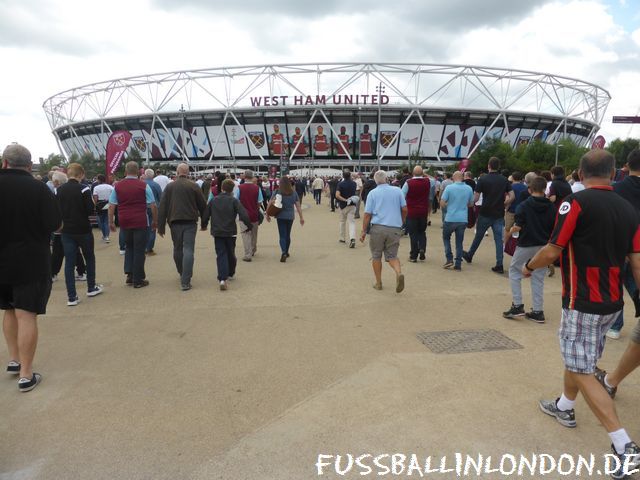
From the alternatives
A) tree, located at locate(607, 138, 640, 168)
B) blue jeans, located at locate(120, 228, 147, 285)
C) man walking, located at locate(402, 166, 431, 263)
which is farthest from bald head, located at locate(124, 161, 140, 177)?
tree, located at locate(607, 138, 640, 168)

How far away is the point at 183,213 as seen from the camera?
6.42 metres

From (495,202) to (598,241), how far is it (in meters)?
5.28

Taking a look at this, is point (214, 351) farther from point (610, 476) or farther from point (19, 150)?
point (610, 476)

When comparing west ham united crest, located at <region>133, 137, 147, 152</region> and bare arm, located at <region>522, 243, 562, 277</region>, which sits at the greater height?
west ham united crest, located at <region>133, 137, 147, 152</region>

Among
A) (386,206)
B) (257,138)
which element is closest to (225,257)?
(386,206)

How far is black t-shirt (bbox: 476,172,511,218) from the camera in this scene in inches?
295

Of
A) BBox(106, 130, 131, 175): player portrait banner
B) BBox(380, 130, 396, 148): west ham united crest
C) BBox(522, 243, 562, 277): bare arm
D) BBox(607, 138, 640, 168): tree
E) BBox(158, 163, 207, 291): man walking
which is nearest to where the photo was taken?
BBox(522, 243, 562, 277): bare arm

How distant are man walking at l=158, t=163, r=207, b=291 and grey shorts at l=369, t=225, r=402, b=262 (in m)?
2.71

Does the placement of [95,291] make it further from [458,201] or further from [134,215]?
[458,201]

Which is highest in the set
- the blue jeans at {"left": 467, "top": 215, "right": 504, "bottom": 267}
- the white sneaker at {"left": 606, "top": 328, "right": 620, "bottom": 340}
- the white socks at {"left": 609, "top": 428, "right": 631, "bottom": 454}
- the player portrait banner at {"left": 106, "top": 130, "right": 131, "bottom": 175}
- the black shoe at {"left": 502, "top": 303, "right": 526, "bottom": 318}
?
the player portrait banner at {"left": 106, "top": 130, "right": 131, "bottom": 175}

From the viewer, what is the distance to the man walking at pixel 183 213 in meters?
6.42

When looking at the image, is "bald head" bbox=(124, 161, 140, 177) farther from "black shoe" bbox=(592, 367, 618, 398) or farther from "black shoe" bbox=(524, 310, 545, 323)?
"black shoe" bbox=(592, 367, 618, 398)

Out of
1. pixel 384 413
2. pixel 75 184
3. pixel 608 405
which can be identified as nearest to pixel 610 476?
pixel 608 405

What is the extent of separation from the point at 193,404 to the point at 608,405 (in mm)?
2707
